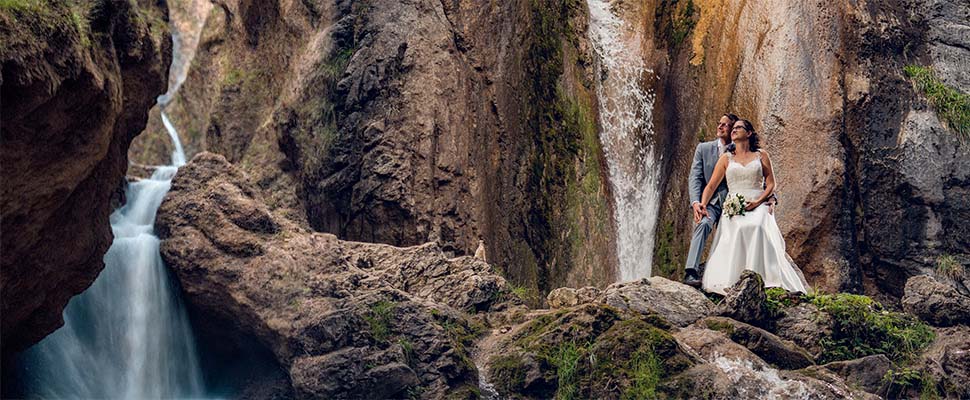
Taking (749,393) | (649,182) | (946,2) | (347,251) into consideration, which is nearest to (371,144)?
(347,251)

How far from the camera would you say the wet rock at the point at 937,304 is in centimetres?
1516

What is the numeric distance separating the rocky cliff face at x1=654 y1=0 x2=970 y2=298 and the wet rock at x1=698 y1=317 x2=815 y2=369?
437cm

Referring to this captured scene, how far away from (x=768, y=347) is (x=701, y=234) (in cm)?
242

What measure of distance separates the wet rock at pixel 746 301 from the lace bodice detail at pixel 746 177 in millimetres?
1565

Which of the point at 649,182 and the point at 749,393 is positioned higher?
the point at 649,182

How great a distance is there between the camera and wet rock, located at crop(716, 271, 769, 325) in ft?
46.3

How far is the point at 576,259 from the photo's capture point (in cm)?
1867

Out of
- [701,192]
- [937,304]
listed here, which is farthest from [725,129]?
[937,304]

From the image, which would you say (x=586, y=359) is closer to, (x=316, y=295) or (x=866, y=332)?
(x=316, y=295)

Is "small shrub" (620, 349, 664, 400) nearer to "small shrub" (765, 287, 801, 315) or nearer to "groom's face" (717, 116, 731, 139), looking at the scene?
"small shrub" (765, 287, 801, 315)

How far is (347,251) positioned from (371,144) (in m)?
3.16

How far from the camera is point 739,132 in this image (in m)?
15.5

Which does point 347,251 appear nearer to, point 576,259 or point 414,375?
point 414,375

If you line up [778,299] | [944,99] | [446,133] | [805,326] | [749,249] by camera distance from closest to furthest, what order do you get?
[805,326] → [778,299] → [749,249] → [446,133] → [944,99]
